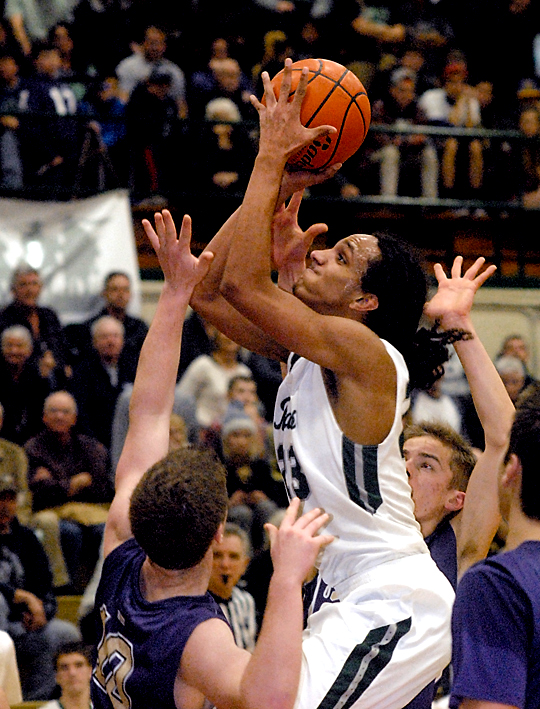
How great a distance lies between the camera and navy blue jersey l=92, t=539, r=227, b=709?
2.47 meters

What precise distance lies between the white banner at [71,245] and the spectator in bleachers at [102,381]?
2.36ft

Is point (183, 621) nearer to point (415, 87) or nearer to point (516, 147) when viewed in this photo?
point (516, 147)

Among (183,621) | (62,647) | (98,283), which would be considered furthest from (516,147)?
(183,621)

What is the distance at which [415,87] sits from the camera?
1162 cm

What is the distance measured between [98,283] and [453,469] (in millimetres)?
5582

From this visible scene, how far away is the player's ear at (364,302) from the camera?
3.29m

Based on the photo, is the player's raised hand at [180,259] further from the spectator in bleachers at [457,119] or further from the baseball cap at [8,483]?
the spectator in bleachers at [457,119]

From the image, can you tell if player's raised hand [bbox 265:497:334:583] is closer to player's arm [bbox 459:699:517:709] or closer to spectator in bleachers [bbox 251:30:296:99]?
player's arm [bbox 459:699:517:709]

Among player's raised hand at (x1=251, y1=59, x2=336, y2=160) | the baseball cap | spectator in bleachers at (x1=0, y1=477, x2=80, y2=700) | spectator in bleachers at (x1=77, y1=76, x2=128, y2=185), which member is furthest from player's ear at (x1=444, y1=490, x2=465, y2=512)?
spectator in bleachers at (x1=77, y1=76, x2=128, y2=185)

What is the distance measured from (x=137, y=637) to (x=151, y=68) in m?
8.74

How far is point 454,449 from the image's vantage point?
3.74 metres

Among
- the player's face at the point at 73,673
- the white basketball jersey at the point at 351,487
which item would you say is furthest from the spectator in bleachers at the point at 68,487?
the white basketball jersey at the point at 351,487

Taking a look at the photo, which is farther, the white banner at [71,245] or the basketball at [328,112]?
the white banner at [71,245]

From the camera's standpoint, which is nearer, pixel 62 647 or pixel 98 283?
pixel 62 647
